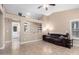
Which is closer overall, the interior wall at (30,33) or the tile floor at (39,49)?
the tile floor at (39,49)

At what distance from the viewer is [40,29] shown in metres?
4.19

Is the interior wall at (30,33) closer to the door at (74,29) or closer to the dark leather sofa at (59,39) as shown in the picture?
the dark leather sofa at (59,39)

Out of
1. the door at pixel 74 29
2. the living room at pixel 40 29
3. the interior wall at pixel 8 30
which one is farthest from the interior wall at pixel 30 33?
the door at pixel 74 29

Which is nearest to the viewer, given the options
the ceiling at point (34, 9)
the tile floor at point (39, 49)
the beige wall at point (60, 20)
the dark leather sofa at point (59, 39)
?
the ceiling at point (34, 9)

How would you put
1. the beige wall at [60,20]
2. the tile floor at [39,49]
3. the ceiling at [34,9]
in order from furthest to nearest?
the beige wall at [60,20]
the tile floor at [39,49]
the ceiling at [34,9]

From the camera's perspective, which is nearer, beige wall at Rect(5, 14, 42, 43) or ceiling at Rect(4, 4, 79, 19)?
ceiling at Rect(4, 4, 79, 19)

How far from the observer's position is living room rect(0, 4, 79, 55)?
396 centimetres

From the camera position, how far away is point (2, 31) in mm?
4098

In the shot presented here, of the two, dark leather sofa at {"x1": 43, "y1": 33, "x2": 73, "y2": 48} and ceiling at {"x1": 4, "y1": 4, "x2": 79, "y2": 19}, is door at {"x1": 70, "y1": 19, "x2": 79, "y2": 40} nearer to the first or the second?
dark leather sofa at {"x1": 43, "y1": 33, "x2": 73, "y2": 48}

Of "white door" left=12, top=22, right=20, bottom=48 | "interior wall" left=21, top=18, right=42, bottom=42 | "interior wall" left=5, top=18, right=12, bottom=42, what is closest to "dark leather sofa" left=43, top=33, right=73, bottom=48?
"interior wall" left=21, top=18, right=42, bottom=42

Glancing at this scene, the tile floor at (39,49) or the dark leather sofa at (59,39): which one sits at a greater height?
the dark leather sofa at (59,39)

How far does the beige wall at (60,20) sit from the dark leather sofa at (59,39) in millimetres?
219

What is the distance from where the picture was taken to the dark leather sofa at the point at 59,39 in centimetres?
420
